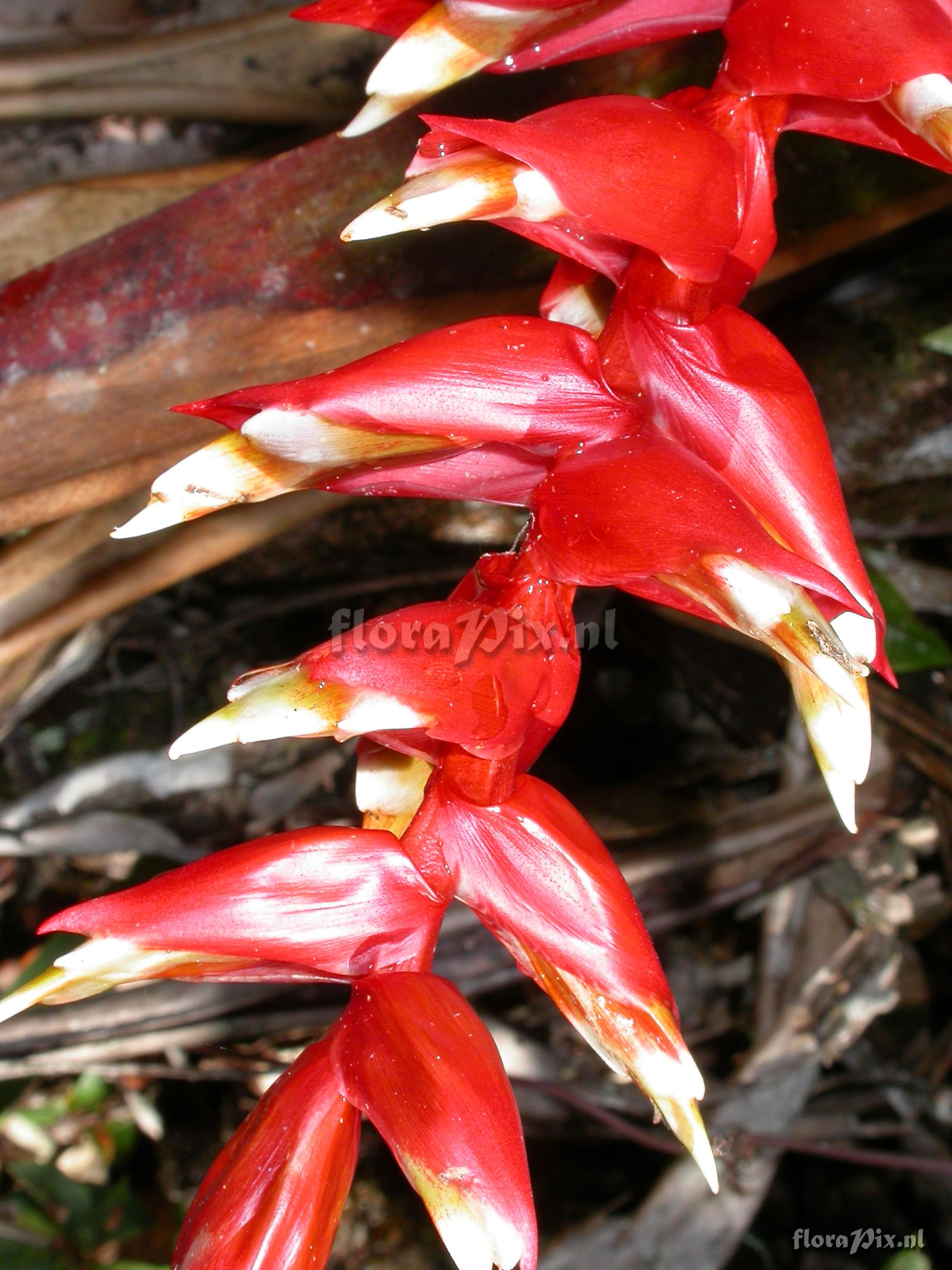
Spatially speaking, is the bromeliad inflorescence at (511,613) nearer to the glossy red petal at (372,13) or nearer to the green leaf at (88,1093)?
the glossy red petal at (372,13)

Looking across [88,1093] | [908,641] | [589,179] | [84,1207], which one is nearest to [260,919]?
[589,179]

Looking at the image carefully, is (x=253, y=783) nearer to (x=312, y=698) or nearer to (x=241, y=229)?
(x=241, y=229)

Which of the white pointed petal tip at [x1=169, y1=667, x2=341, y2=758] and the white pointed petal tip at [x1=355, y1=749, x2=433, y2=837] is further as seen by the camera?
the white pointed petal tip at [x1=355, y1=749, x2=433, y2=837]

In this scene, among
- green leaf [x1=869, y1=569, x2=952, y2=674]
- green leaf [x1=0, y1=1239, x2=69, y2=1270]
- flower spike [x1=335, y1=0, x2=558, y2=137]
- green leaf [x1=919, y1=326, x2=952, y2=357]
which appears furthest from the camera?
green leaf [x1=0, y1=1239, x2=69, y2=1270]

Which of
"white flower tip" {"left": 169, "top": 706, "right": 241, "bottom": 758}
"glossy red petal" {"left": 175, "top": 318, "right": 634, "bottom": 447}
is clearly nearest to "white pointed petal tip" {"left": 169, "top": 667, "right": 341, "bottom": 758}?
"white flower tip" {"left": 169, "top": 706, "right": 241, "bottom": 758}

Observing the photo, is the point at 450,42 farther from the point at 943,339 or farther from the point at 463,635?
the point at 943,339

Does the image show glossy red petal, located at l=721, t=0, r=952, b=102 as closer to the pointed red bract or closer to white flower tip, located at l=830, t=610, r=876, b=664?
the pointed red bract

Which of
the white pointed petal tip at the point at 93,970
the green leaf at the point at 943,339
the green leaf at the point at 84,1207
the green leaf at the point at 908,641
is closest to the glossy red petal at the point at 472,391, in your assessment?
the white pointed petal tip at the point at 93,970
